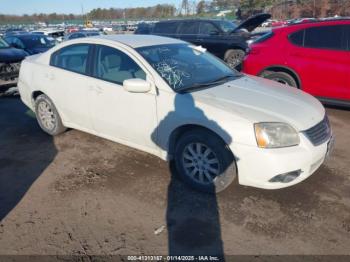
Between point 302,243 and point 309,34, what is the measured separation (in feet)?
14.3

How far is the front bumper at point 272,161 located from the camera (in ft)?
9.66

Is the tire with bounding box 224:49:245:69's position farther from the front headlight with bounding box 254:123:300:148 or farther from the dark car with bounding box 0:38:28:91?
the front headlight with bounding box 254:123:300:148

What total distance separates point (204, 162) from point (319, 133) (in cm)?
121

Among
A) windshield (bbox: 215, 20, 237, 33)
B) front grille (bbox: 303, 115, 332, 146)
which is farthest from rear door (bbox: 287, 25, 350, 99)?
windshield (bbox: 215, 20, 237, 33)

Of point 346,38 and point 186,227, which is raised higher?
point 346,38

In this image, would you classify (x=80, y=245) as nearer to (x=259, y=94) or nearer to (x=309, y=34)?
(x=259, y=94)

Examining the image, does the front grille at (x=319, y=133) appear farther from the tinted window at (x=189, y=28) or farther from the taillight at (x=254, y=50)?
the tinted window at (x=189, y=28)

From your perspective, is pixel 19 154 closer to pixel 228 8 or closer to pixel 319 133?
pixel 319 133

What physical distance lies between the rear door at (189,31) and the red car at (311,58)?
5.14m

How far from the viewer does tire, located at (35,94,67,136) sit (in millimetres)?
4883

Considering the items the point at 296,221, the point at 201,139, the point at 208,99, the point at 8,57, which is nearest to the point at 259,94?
the point at 208,99

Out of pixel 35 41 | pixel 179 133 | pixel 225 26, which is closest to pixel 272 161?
pixel 179 133

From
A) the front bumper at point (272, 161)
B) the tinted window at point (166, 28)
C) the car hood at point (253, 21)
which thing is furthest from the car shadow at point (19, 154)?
the car hood at point (253, 21)

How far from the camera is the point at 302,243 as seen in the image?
2.70m
